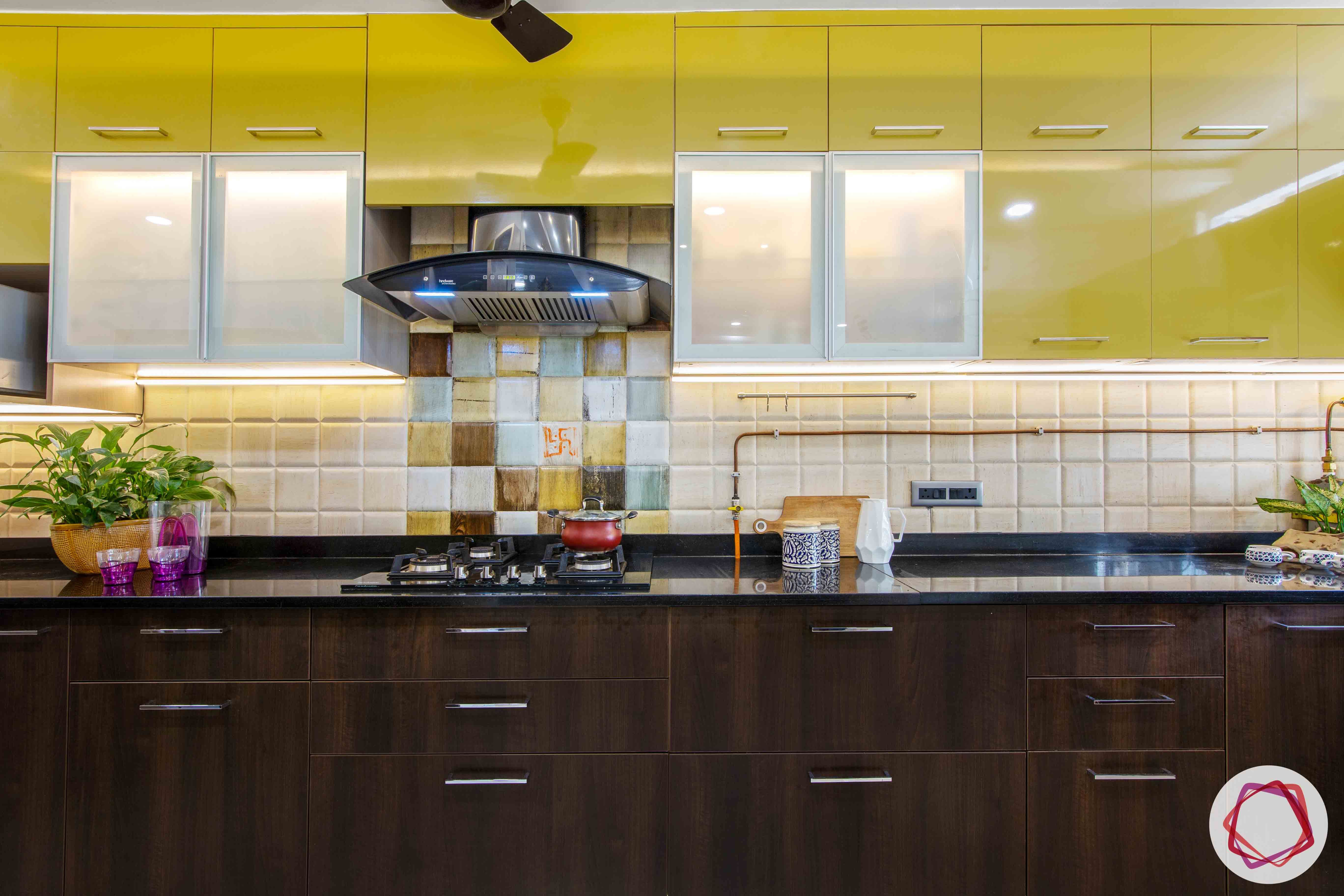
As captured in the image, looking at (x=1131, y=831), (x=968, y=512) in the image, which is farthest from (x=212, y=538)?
(x=1131, y=831)

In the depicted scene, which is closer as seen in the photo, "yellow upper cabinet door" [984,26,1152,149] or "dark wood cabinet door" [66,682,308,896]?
"dark wood cabinet door" [66,682,308,896]

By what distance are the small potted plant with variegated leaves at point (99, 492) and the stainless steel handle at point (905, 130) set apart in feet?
7.48

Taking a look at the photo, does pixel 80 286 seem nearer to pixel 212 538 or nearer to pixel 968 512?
pixel 212 538

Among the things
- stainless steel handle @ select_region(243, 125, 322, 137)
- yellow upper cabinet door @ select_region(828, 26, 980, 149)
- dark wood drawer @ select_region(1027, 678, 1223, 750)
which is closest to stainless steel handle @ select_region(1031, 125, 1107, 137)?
yellow upper cabinet door @ select_region(828, 26, 980, 149)

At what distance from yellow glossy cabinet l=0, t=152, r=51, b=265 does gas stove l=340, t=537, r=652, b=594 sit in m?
1.39

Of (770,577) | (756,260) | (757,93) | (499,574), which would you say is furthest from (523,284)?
(770,577)

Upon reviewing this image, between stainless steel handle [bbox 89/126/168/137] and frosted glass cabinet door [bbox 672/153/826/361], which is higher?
stainless steel handle [bbox 89/126/168/137]

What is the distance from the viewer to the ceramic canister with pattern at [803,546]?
A: 1.87m

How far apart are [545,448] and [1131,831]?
194 centimetres

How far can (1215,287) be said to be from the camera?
182 cm

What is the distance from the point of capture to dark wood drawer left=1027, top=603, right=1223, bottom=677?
152cm

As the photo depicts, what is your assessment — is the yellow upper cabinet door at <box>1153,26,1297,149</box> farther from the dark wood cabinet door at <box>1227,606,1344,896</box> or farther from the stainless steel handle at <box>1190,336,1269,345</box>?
the dark wood cabinet door at <box>1227,606,1344,896</box>

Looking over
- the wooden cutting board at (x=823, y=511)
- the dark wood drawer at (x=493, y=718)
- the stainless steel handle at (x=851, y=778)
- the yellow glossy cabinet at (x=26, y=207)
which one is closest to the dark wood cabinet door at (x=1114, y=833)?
the stainless steel handle at (x=851, y=778)

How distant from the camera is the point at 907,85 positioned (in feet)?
5.99
